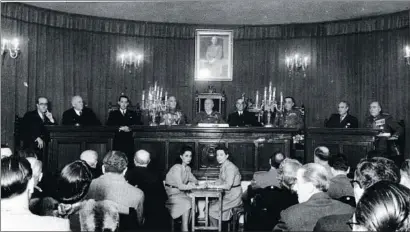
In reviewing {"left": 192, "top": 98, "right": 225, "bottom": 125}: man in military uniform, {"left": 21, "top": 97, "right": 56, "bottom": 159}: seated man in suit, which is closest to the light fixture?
{"left": 192, "top": 98, "right": 225, "bottom": 125}: man in military uniform

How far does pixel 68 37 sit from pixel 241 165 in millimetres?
5071

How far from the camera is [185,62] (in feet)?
35.5

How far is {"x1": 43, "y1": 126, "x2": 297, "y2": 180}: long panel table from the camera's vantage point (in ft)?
24.0

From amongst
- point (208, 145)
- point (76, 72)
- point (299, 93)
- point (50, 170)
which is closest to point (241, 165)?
point (208, 145)

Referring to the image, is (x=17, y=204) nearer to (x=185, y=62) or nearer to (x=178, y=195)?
(x=178, y=195)

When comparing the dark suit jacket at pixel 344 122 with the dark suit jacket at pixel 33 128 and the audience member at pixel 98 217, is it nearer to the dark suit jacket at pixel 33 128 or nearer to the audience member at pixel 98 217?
the dark suit jacket at pixel 33 128

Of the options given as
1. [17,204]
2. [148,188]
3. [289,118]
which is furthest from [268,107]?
[17,204]

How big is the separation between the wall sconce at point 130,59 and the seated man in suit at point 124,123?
1611 millimetres

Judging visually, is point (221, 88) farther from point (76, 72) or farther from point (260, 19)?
point (76, 72)

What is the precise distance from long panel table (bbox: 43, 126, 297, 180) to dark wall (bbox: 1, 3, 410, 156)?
1.99 m

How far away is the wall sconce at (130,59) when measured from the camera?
10266 millimetres

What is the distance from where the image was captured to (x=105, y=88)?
10.2 m

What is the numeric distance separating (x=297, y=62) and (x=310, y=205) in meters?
7.68

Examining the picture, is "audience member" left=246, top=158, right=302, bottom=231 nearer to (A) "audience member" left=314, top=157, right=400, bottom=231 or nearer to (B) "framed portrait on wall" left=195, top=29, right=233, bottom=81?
(A) "audience member" left=314, top=157, right=400, bottom=231
